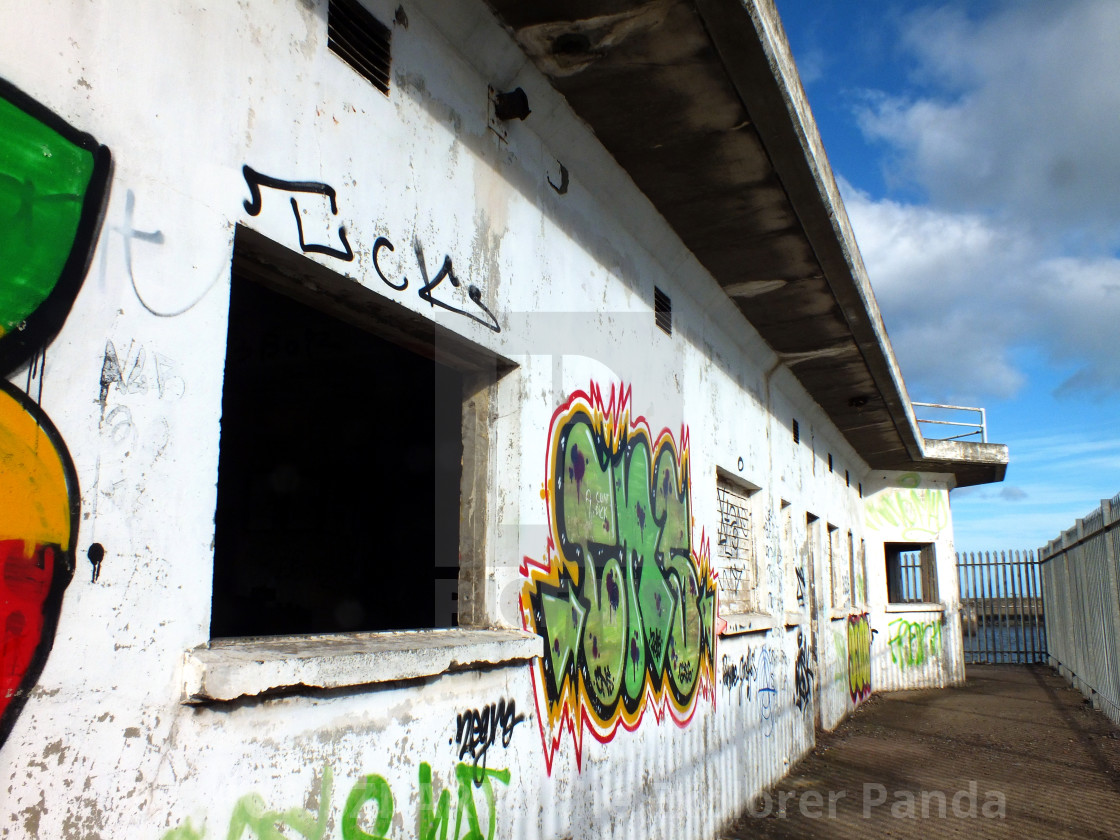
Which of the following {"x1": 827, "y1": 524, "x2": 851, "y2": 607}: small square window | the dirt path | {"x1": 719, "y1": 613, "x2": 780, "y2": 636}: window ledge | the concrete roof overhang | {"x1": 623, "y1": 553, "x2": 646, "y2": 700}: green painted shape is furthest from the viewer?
{"x1": 827, "y1": 524, "x2": 851, "y2": 607}: small square window

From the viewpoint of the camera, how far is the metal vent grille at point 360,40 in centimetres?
278

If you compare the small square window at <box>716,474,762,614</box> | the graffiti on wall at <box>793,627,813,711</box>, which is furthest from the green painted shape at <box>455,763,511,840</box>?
the graffiti on wall at <box>793,627,813,711</box>

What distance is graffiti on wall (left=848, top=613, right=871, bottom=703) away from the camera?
1239 centimetres

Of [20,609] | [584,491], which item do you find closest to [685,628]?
[584,491]

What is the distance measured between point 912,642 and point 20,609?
15.8 meters

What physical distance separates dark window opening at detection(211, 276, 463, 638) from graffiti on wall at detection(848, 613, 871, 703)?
27.8 feet

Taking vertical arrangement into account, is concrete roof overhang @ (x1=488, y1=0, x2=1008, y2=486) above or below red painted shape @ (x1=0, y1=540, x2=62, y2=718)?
above

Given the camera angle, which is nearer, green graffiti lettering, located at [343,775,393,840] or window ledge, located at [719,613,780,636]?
green graffiti lettering, located at [343,775,393,840]

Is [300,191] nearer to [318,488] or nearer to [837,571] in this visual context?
[318,488]

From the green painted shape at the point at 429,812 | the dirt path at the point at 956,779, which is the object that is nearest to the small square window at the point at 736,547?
the dirt path at the point at 956,779

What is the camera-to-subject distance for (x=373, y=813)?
8.36 ft

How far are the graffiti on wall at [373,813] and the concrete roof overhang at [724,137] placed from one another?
3.03 meters

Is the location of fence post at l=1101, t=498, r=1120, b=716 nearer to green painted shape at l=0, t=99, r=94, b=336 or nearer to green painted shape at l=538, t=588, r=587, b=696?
green painted shape at l=538, t=588, r=587, b=696

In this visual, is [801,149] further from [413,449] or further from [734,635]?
[734,635]
